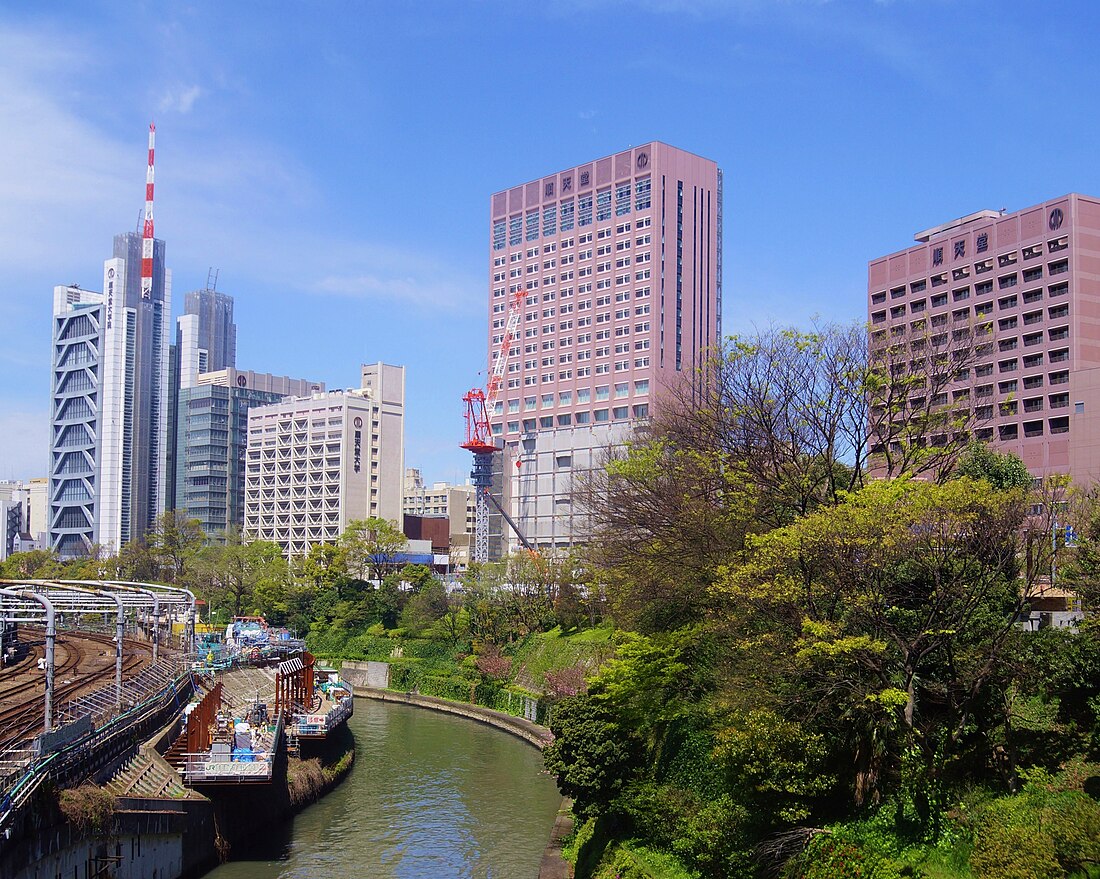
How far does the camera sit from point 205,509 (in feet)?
479

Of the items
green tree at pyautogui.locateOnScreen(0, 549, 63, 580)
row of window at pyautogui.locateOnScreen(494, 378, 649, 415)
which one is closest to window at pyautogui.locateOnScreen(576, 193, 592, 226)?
row of window at pyautogui.locateOnScreen(494, 378, 649, 415)

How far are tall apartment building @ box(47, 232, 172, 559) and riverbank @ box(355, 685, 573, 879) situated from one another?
300 ft

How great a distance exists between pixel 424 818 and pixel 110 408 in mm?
122536

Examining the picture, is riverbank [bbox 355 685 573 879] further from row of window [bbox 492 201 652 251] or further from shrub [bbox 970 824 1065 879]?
row of window [bbox 492 201 652 251]

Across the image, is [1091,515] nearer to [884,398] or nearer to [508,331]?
[884,398]

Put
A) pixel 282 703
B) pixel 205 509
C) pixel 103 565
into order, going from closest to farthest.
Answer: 1. pixel 282 703
2. pixel 103 565
3. pixel 205 509

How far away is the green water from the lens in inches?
1187

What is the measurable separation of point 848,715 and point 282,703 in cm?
2619

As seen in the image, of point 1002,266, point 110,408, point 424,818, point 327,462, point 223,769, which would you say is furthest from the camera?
point 110,408

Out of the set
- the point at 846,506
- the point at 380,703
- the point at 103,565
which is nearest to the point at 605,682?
the point at 846,506

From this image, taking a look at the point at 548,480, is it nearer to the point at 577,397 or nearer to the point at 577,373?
the point at 577,397

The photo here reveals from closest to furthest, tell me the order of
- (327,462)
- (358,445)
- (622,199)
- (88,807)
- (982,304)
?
(88,807), (982,304), (622,199), (358,445), (327,462)

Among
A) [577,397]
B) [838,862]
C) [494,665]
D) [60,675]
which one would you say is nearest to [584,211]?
[577,397]

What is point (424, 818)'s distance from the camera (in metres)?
35.9
